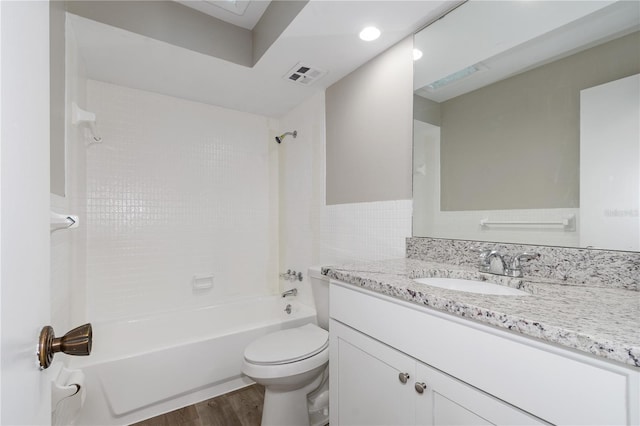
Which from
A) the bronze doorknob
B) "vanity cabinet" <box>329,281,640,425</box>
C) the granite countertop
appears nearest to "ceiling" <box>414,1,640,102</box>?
the granite countertop

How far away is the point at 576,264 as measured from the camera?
3.17 feet

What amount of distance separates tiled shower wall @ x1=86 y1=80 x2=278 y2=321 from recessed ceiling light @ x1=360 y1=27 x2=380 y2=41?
152 cm

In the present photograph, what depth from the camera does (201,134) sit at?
252cm

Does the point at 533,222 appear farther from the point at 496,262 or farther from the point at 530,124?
the point at 530,124

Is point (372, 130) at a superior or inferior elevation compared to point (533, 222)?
superior

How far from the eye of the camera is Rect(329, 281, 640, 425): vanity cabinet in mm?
526

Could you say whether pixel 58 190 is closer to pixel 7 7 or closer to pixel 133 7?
pixel 133 7

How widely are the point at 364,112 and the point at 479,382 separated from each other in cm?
157

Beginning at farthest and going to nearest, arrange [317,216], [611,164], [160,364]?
1. [317,216]
2. [160,364]
3. [611,164]

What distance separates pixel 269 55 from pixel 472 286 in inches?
66.9

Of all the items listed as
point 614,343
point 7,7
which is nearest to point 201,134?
point 7,7

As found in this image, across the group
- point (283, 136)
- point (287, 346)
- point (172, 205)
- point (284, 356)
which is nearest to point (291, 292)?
point (287, 346)

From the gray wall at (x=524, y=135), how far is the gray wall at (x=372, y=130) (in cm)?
23

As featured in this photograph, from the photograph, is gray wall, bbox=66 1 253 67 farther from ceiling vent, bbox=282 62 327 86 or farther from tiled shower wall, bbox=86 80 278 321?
tiled shower wall, bbox=86 80 278 321
